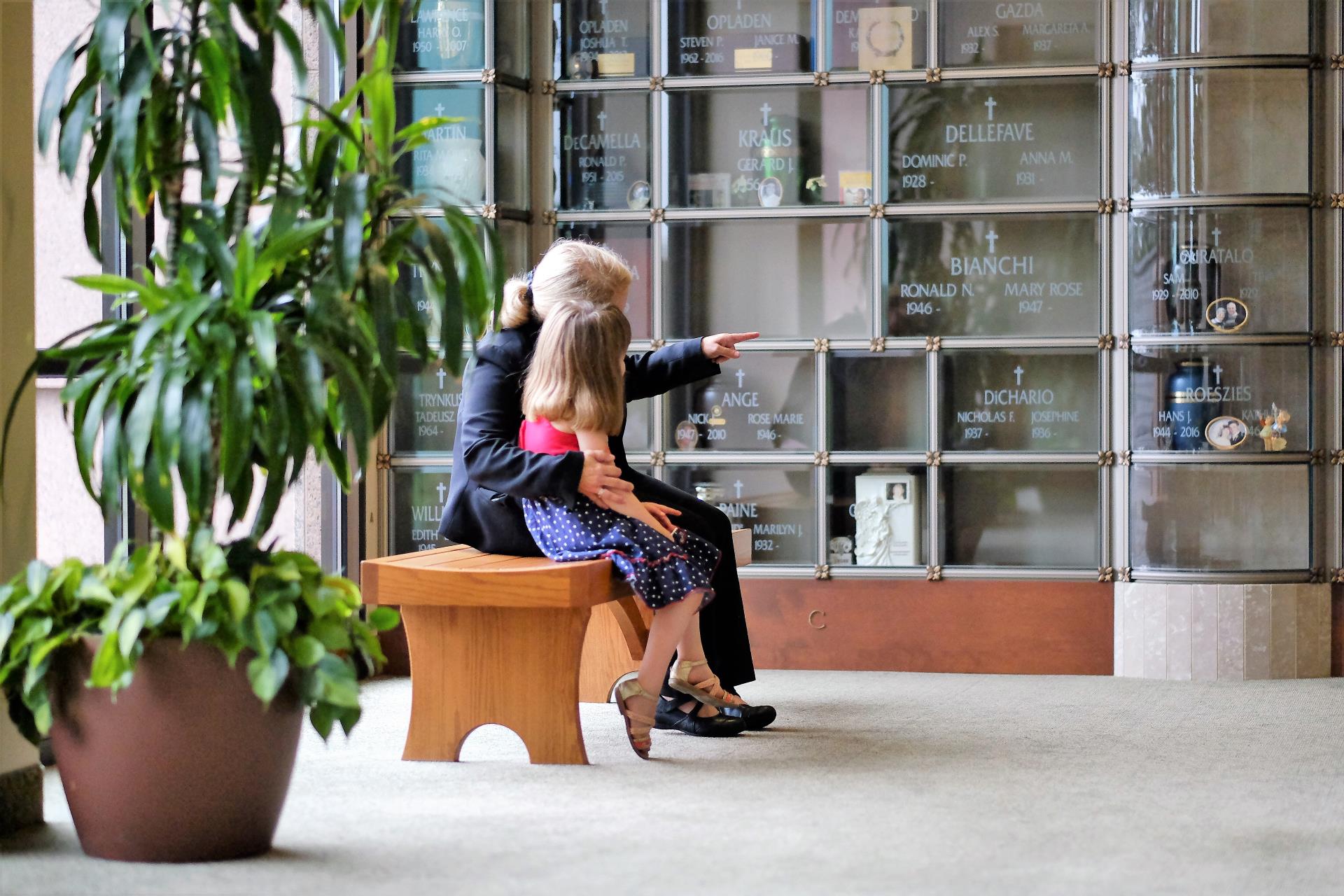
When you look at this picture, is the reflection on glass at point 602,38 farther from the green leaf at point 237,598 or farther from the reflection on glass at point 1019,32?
the green leaf at point 237,598

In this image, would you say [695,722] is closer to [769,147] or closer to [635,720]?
[635,720]

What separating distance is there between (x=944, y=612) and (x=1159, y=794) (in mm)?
1517

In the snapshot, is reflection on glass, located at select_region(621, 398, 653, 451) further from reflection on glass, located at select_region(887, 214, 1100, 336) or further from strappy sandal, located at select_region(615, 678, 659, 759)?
strappy sandal, located at select_region(615, 678, 659, 759)

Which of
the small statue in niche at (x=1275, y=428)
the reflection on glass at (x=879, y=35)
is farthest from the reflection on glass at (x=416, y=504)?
the small statue in niche at (x=1275, y=428)

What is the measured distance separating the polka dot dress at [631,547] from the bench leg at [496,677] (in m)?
0.13

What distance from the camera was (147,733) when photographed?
2.02m

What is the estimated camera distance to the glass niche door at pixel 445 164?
4.07 meters

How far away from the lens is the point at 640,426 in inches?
165

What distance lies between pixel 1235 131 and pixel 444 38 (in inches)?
84.6

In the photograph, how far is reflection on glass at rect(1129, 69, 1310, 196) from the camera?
3.89 m

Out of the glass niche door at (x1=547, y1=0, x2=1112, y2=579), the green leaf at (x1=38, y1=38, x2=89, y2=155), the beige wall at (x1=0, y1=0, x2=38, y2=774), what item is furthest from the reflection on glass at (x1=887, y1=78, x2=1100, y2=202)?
the green leaf at (x1=38, y1=38, x2=89, y2=155)

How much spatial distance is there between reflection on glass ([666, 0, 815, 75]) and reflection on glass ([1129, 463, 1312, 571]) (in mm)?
1496

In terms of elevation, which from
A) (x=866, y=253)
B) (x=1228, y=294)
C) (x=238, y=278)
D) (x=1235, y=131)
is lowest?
(x=238, y=278)

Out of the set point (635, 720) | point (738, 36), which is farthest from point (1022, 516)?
point (635, 720)
